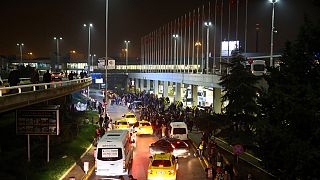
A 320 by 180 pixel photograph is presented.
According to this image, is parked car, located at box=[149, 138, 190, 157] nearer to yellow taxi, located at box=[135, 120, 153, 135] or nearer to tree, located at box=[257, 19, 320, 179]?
yellow taxi, located at box=[135, 120, 153, 135]

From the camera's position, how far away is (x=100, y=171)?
21.1 m

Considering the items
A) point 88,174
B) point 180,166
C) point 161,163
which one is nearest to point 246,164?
point 180,166

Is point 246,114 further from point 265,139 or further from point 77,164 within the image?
point 265,139

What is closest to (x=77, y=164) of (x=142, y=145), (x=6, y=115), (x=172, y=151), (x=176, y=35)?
(x=172, y=151)

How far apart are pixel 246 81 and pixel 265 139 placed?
1425 cm

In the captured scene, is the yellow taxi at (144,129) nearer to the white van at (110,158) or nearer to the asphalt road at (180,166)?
the asphalt road at (180,166)

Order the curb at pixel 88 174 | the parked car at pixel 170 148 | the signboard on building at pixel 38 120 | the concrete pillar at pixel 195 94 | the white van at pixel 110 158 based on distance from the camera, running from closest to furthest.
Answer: the white van at pixel 110 158, the curb at pixel 88 174, the signboard on building at pixel 38 120, the parked car at pixel 170 148, the concrete pillar at pixel 195 94

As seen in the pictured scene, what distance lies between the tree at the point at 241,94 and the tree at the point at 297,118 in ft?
41.9

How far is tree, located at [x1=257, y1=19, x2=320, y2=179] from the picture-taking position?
1166 centimetres

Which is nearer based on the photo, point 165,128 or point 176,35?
point 165,128

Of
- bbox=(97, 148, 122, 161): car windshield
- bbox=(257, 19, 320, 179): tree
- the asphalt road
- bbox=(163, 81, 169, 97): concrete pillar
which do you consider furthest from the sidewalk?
bbox=(163, 81, 169, 97): concrete pillar

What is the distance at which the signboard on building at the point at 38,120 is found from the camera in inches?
898

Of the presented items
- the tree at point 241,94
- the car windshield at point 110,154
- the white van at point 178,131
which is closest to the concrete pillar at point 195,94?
the white van at point 178,131

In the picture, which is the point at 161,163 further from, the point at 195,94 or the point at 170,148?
the point at 195,94
